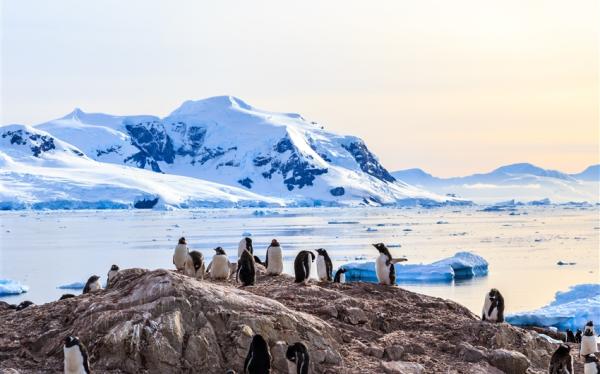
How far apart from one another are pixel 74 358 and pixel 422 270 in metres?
26.1

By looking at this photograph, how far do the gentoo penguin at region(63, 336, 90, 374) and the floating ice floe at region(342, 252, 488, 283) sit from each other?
24.1 metres

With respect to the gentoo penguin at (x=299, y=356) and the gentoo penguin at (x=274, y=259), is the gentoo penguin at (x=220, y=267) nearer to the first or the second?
the gentoo penguin at (x=274, y=259)

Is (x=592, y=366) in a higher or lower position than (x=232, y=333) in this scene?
lower

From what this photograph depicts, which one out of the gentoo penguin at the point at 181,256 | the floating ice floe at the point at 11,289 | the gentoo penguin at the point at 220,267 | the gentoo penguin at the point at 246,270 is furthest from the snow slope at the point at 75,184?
the gentoo penguin at the point at 246,270

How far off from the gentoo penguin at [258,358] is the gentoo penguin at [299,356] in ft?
1.20

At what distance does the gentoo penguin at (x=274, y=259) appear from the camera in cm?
1538

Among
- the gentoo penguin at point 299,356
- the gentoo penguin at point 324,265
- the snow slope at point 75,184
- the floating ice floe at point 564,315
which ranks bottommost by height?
the floating ice floe at point 564,315

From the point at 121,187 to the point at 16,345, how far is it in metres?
119

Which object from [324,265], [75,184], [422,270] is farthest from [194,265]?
[75,184]

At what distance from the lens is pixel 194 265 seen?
14.9 meters

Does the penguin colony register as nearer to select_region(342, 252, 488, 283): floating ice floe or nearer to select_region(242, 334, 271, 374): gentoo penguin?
select_region(242, 334, 271, 374): gentoo penguin

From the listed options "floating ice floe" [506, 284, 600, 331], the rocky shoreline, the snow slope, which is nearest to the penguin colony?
the rocky shoreline

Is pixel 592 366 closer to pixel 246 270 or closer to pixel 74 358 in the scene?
pixel 246 270

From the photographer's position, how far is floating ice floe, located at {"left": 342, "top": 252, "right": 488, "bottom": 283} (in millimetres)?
33406
